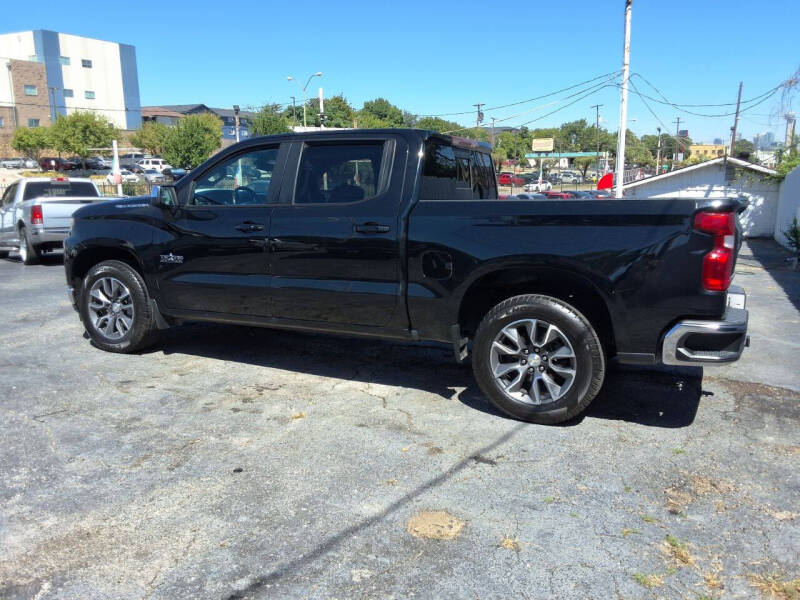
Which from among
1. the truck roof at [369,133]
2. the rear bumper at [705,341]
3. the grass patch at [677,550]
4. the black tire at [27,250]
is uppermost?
the truck roof at [369,133]

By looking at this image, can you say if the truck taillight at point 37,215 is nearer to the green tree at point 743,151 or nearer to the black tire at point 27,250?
the black tire at point 27,250

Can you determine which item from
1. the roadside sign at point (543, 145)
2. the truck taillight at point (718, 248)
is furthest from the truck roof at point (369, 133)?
the roadside sign at point (543, 145)

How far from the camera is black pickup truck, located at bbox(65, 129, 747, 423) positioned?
385 centimetres

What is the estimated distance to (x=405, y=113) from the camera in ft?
353

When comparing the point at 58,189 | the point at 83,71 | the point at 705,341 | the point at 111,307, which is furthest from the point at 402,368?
the point at 83,71

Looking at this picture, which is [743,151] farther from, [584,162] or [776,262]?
[584,162]

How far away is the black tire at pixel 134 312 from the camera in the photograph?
5.75 meters

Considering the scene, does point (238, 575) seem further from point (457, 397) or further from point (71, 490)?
point (457, 397)

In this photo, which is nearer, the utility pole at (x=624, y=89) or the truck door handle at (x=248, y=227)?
the truck door handle at (x=248, y=227)

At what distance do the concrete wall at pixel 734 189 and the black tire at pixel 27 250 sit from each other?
681 inches

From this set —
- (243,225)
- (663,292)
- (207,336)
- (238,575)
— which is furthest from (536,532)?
(207,336)

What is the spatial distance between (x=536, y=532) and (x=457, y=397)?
76.1 inches

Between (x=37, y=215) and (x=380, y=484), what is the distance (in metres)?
11.6

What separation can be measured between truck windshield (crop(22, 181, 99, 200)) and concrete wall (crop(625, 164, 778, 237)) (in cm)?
1633
